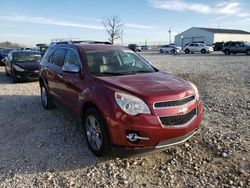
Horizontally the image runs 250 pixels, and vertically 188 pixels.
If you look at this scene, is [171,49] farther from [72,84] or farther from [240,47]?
[72,84]

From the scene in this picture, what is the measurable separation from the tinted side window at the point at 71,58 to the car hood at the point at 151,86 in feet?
3.38

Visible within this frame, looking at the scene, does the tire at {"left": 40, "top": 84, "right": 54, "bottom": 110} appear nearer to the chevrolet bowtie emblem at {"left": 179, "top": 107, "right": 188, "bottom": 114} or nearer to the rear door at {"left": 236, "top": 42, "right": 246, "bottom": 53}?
the chevrolet bowtie emblem at {"left": 179, "top": 107, "right": 188, "bottom": 114}

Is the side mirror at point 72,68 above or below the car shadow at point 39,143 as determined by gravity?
above

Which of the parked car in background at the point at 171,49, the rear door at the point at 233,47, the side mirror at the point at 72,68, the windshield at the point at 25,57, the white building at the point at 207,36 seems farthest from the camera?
the white building at the point at 207,36

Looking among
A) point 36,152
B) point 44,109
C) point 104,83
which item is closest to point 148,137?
point 104,83

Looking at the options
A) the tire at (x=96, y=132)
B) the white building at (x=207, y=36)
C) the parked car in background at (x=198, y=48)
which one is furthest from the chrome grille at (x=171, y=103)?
the white building at (x=207, y=36)

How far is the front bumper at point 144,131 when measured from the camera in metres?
3.82

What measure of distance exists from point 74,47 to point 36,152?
7.39 feet

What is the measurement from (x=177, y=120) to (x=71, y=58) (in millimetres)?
2790

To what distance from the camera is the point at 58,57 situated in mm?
6566

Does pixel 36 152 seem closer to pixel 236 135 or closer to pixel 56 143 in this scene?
pixel 56 143

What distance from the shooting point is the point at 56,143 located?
202 inches

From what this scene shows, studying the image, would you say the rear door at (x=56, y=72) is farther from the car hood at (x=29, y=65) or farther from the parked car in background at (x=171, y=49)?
the parked car in background at (x=171, y=49)

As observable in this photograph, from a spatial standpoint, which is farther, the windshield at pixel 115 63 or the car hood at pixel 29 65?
the car hood at pixel 29 65
